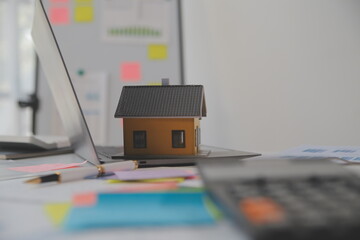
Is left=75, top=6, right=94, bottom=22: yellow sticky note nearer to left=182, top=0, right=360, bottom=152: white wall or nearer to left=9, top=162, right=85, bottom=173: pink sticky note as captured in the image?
left=182, top=0, right=360, bottom=152: white wall

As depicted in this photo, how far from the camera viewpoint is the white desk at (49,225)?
1.12 feet

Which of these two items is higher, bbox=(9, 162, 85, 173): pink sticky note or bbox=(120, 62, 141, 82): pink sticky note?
bbox=(120, 62, 141, 82): pink sticky note

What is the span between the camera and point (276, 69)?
2.19 metres

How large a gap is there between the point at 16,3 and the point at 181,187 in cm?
263

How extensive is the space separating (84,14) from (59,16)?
0.14m

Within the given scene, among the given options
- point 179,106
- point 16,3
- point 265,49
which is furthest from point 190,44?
point 179,106

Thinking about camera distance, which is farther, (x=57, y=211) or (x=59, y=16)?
(x=59, y=16)

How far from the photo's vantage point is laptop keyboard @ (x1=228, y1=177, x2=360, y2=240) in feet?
0.93

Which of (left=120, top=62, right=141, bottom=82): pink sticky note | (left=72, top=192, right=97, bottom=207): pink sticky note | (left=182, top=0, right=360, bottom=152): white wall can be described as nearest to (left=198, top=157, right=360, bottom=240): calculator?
(left=72, top=192, right=97, bottom=207): pink sticky note

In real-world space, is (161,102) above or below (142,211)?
above

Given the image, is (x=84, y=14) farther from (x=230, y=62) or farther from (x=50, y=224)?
(x=50, y=224)

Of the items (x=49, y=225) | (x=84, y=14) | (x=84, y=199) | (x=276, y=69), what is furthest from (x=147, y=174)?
(x=84, y=14)

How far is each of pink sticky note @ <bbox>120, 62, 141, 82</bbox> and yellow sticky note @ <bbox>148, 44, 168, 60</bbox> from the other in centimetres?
9

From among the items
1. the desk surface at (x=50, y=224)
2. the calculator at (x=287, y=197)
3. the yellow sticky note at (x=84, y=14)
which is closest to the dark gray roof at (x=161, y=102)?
the desk surface at (x=50, y=224)
